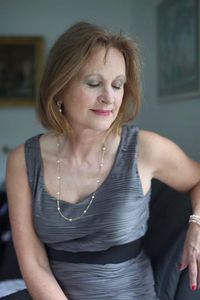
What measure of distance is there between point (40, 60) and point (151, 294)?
2.44 m

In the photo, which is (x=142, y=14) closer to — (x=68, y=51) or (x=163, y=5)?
(x=163, y=5)

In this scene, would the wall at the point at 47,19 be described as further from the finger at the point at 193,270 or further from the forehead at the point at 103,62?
the finger at the point at 193,270

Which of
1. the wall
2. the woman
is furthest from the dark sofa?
the wall

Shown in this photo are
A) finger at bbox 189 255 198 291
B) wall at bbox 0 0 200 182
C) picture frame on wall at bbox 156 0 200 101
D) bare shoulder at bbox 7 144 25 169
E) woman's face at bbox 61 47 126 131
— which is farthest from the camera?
wall at bbox 0 0 200 182

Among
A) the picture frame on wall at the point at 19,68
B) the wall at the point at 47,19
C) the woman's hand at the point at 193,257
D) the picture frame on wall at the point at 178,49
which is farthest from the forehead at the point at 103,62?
the picture frame on wall at the point at 19,68

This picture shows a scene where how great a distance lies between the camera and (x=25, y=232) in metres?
1.21

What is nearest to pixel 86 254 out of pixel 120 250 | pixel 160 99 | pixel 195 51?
pixel 120 250

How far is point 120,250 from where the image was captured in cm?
119

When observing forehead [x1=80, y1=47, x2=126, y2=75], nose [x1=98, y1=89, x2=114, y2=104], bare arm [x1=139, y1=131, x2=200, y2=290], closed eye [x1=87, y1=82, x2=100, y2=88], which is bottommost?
bare arm [x1=139, y1=131, x2=200, y2=290]

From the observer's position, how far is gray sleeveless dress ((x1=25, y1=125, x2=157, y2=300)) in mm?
1165

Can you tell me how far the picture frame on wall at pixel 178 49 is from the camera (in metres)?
1.89

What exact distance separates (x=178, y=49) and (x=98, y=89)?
43.7 inches

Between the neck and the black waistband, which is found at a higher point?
the neck

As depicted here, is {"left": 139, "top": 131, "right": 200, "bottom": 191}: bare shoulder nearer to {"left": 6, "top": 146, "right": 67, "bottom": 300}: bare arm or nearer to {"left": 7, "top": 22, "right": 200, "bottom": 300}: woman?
{"left": 7, "top": 22, "right": 200, "bottom": 300}: woman
